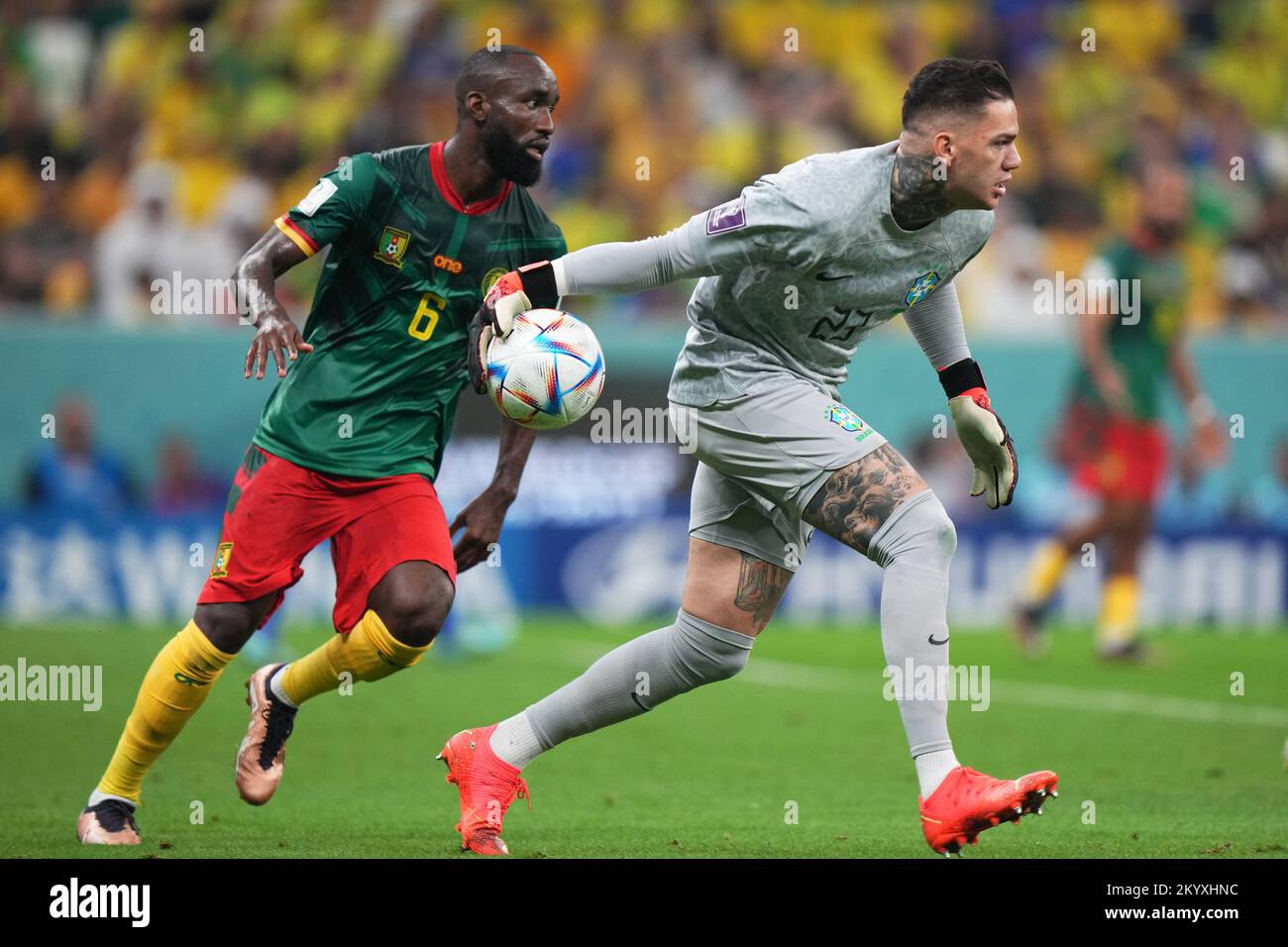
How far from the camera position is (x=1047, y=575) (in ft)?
36.7

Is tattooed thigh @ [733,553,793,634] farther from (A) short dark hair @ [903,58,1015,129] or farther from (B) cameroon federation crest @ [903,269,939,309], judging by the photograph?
(A) short dark hair @ [903,58,1015,129]

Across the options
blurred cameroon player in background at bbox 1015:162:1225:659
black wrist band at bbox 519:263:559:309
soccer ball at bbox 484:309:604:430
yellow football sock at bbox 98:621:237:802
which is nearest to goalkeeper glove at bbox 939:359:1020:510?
soccer ball at bbox 484:309:604:430

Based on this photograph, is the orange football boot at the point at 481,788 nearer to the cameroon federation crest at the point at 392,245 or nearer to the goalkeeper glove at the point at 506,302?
the goalkeeper glove at the point at 506,302

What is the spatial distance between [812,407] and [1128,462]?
6.88 meters

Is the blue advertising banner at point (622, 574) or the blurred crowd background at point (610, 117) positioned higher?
the blurred crowd background at point (610, 117)

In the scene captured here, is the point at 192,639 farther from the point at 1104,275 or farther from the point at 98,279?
the point at 98,279

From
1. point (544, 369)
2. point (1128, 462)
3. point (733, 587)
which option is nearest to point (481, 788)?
point (733, 587)

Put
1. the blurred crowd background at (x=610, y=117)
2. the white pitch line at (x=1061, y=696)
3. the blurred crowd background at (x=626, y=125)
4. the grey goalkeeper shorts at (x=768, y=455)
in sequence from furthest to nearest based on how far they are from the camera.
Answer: the blurred crowd background at (x=610, y=117) < the blurred crowd background at (x=626, y=125) < the white pitch line at (x=1061, y=696) < the grey goalkeeper shorts at (x=768, y=455)

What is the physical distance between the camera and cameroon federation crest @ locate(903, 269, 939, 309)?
16.2 ft

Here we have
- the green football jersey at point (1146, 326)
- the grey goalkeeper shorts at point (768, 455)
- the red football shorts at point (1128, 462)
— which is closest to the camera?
the grey goalkeeper shorts at point (768, 455)

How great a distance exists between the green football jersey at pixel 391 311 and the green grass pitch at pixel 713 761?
126 cm

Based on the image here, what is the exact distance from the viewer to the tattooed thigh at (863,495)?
4.75m

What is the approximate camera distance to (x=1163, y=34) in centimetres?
1731

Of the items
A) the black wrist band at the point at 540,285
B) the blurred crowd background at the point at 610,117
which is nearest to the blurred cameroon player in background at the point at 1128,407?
the blurred crowd background at the point at 610,117
